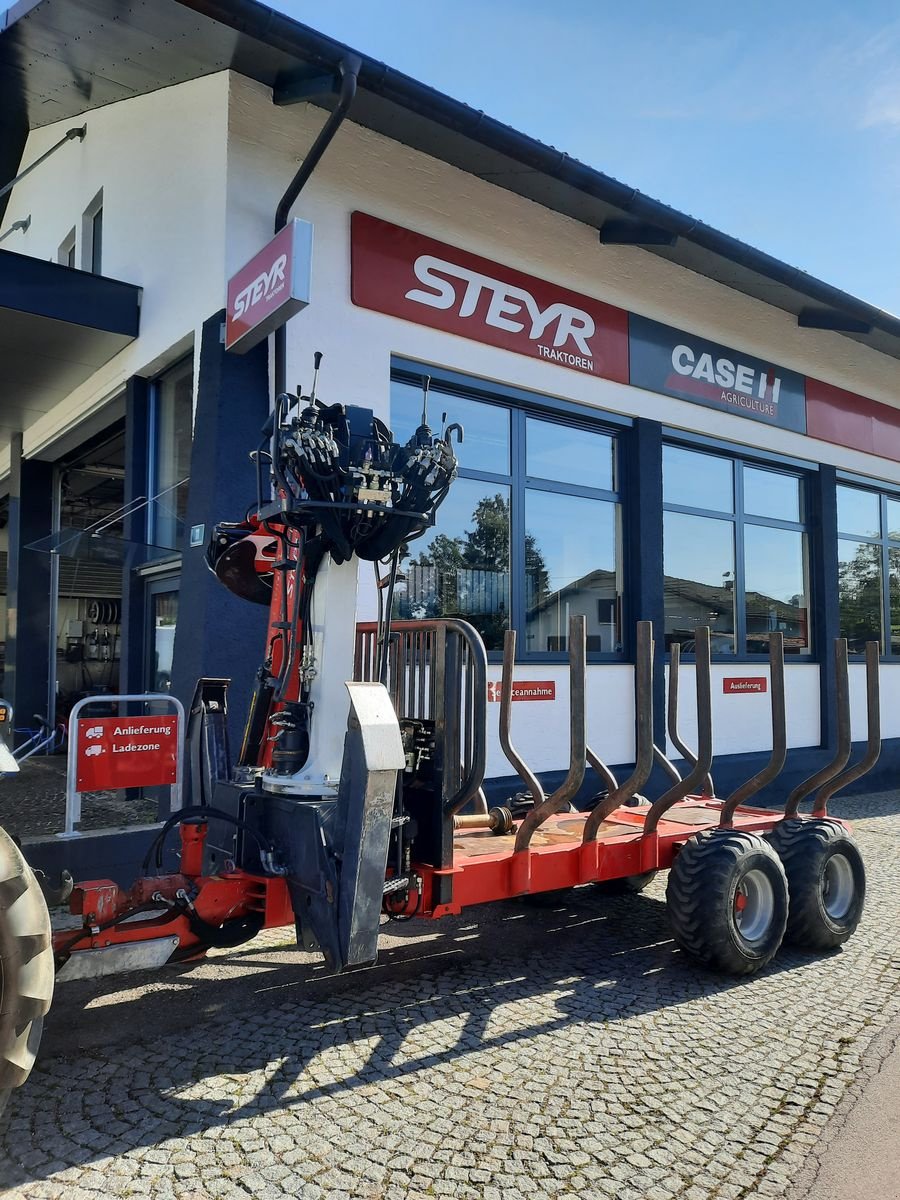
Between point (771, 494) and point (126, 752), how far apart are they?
8.45 m

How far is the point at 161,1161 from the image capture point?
2789mm

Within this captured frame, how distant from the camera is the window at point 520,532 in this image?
7.89 m

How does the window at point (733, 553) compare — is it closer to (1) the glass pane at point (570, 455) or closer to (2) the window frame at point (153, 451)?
(1) the glass pane at point (570, 455)

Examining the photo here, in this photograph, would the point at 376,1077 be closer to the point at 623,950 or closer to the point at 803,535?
the point at 623,950

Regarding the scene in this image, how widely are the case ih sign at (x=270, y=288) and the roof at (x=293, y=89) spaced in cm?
135

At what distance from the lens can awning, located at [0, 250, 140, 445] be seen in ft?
23.2

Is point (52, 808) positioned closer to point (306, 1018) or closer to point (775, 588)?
point (306, 1018)

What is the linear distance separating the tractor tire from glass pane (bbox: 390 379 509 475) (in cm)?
547

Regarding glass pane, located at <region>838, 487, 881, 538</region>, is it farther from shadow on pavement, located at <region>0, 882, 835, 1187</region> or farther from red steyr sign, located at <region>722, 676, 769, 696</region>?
shadow on pavement, located at <region>0, 882, 835, 1187</region>

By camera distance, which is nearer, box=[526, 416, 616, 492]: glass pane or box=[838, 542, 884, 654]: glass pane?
box=[526, 416, 616, 492]: glass pane

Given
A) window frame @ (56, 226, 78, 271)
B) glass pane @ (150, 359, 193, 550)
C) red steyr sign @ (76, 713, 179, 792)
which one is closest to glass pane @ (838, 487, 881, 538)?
glass pane @ (150, 359, 193, 550)

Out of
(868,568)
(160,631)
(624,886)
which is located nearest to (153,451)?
(160,631)

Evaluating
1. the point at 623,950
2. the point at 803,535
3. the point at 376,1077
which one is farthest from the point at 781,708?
the point at 803,535

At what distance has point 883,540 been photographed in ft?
42.4
